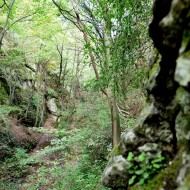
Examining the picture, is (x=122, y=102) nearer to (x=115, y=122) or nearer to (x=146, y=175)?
(x=115, y=122)

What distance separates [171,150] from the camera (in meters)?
2.69

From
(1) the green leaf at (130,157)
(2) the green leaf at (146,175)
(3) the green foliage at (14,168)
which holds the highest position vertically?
(1) the green leaf at (130,157)

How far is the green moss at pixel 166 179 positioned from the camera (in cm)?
228

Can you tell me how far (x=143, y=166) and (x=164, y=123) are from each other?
618 mm

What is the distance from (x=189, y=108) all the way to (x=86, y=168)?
6.77 metres

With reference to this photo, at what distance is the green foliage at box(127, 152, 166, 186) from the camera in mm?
2609

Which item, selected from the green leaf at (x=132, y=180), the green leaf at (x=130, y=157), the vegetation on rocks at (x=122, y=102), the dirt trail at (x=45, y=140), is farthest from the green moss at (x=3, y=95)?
the green leaf at (x=132, y=180)

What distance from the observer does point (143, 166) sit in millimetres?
2684

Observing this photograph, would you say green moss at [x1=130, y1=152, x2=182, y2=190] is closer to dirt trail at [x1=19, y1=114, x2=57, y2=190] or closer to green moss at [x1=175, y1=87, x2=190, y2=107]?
green moss at [x1=175, y1=87, x2=190, y2=107]

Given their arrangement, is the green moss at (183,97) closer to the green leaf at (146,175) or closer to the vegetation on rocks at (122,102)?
the vegetation on rocks at (122,102)

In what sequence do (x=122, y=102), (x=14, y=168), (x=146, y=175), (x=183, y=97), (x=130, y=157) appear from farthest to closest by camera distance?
(x=14, y=168) < (x=122, y=102) < (x=130, y=157) < (x=146, y=175) < (x=183, y=97)

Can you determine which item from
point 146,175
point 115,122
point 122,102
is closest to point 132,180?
point 146,175

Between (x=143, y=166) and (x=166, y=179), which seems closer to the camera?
(x=166, y=179)

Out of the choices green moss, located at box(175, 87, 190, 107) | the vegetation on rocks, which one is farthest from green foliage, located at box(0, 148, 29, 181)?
green moss, located at box(175, 87, 190, 107)
